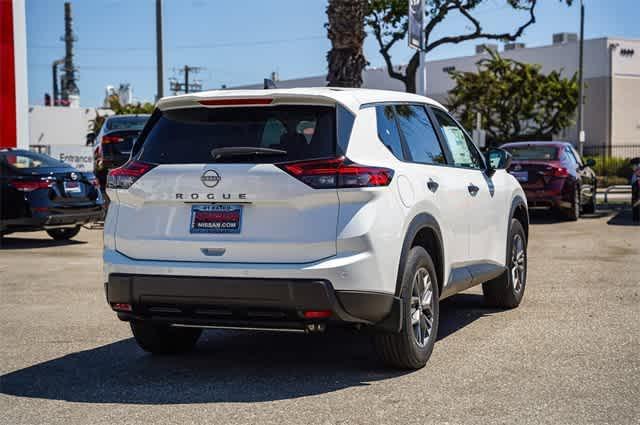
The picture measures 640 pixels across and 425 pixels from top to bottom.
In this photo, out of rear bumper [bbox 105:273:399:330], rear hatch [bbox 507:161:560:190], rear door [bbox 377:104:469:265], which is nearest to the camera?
rear bumper [bbox 105:273:399:330]

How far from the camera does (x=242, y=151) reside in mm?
6090

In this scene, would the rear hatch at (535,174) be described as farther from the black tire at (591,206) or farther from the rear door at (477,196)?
the rear door at (477,196)

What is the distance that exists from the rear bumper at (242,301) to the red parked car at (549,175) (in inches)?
538

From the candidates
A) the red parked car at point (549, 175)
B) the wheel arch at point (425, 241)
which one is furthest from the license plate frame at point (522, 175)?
the wheel arch at point (425, 241)

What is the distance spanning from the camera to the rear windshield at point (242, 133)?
6.04 metres

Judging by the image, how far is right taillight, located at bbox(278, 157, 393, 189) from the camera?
5.89m

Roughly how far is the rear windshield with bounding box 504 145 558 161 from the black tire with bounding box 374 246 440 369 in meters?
13.3

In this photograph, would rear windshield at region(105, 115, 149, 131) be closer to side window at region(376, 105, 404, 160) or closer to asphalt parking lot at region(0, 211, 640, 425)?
asphalt parking lot at region(0, 211, 640, 425)

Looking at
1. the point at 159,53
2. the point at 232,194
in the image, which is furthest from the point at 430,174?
the point at 159,53

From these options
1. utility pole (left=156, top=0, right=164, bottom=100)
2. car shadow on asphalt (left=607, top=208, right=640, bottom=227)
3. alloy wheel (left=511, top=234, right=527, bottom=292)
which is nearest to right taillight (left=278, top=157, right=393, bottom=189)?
alloy wheel (left=511, top=234, right=527, bottom=292)

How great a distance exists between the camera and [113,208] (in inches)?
256

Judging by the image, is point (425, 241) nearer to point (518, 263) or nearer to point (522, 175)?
point (518, 263)

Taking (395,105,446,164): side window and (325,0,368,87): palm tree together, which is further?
(325,0,368,87): palm tree

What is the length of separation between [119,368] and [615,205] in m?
21.5
